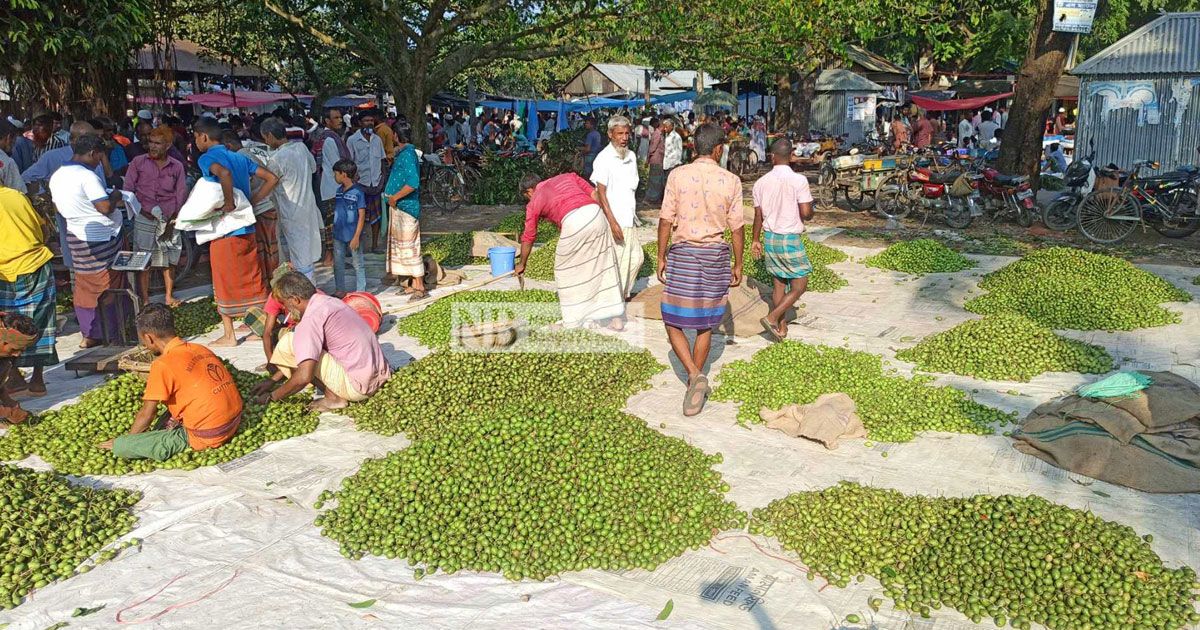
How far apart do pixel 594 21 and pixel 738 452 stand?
9.39 m

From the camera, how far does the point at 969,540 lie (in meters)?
3.79

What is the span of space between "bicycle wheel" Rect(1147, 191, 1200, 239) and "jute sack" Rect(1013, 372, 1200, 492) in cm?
771

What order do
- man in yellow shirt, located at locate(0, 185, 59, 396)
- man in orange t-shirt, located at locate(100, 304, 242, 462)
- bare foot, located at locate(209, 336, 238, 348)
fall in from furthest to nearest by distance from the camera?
bare foot, located at locate(209, 336, 238, 348)
man in yellow shirt, located at locate(0, 185, 59, 396)
man in orange t-shirt, located at locate(100, 304, 242, 462)

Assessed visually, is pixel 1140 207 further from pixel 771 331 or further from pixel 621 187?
pixel 621 187

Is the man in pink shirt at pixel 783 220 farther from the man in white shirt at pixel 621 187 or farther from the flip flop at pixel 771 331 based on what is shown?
the man in white shirt at pixel 621 187

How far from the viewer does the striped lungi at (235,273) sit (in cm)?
714

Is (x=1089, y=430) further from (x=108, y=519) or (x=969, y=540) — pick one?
(x=108, y=519)

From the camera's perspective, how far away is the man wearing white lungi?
7.66m

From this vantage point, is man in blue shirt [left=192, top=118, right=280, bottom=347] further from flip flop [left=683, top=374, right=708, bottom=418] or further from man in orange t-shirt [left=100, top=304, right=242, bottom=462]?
flip flop [left=683, top=374, right=708, bottom=418]

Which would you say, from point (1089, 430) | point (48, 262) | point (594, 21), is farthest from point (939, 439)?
point (594, 21)

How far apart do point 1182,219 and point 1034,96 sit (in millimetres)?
3345

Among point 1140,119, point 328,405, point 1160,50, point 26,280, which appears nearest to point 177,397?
point 328,405

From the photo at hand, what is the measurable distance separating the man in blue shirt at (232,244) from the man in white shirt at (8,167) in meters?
1.48

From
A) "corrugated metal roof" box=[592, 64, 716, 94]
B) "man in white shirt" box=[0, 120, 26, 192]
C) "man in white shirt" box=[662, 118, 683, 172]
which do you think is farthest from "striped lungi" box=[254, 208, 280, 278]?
"corrugated metal roof" box=[592, 64, 716, 94]
